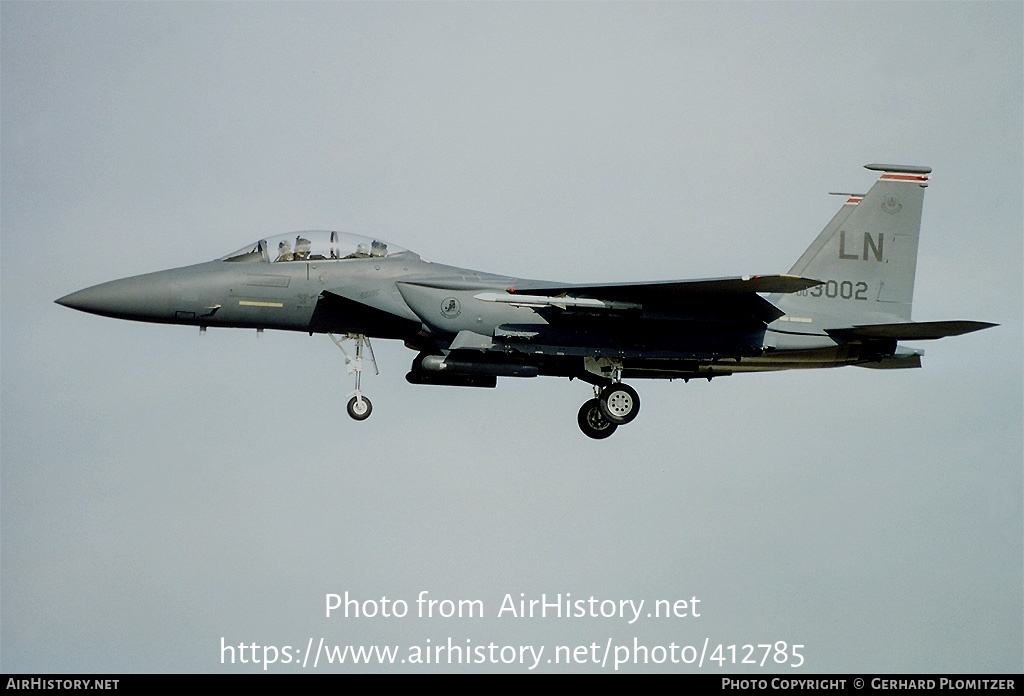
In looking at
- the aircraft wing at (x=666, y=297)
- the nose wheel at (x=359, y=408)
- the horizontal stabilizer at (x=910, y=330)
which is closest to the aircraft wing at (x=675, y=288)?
the aircraft wing at (x=666, y=297)

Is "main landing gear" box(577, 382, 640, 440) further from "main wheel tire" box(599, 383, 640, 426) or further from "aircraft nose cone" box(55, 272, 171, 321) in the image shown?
"aircraft nose cone" box(55, 272, 171, 321)

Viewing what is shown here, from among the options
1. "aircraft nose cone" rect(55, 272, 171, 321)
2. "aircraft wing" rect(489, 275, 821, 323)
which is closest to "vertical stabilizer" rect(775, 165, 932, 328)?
"aircraft wing" rect(489, 275, 821, 323)

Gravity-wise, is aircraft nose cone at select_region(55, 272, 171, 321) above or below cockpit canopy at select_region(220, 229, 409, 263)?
below

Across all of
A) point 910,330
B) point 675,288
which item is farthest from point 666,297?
point 910,330

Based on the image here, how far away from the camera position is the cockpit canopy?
1992 centimetres

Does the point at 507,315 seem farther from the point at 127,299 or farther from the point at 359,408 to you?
the point at 127,299

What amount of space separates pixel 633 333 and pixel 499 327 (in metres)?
1.86

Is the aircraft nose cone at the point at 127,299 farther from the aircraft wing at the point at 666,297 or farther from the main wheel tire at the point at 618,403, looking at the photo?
the main wheel tire at the point at 618,403

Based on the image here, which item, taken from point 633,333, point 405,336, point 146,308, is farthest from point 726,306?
point 146,308

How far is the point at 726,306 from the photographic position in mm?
19672

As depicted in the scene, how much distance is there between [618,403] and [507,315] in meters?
2.26
